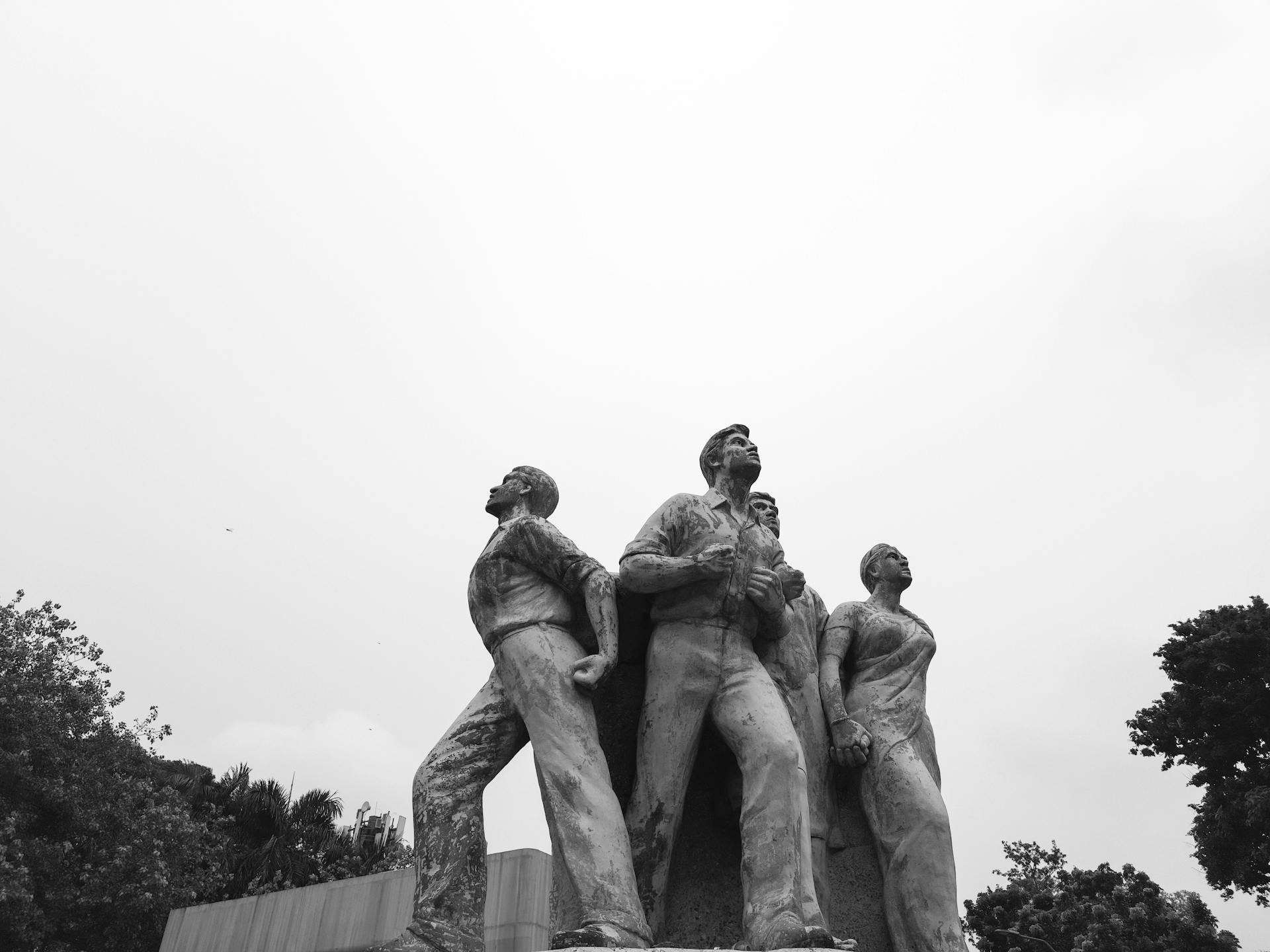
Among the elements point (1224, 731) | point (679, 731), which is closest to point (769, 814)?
point (679, 731)

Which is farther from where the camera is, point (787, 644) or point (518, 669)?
point (787, 644)

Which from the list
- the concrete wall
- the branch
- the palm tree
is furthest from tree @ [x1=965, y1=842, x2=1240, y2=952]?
the palm tree

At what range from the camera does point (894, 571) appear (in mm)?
5496

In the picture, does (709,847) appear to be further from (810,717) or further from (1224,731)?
(1224,731)

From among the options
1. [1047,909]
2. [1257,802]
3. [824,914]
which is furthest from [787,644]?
[1047,909]

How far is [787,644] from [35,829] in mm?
16386

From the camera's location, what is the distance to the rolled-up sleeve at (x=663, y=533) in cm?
471

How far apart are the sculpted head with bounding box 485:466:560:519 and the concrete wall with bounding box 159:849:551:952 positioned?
12391mm

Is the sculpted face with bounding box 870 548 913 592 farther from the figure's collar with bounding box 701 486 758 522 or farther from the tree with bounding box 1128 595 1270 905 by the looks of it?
the tree with bounding box 1128 595 1270 905

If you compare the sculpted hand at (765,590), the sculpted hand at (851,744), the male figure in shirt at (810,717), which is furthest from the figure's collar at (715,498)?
the sculpted hand at (851,744)

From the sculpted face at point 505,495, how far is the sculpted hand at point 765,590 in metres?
1.25

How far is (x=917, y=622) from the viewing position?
5387 millimetres

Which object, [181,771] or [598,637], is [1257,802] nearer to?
[598,637]

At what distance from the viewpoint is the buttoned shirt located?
4633 mm
